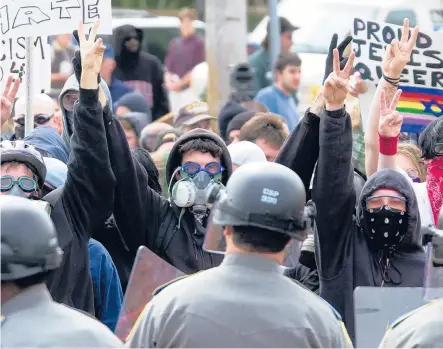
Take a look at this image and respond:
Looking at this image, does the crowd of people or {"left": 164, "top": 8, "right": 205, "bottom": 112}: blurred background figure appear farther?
{"left": 164, "top": 8, "right": 205, "bottom": 112}: blurred background figure

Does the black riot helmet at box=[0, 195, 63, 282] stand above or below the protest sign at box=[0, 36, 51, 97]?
above

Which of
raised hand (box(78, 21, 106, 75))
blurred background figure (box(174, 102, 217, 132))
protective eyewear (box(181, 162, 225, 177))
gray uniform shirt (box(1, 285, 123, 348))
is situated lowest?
blurred background figure (box(174, 102, 217, 132))

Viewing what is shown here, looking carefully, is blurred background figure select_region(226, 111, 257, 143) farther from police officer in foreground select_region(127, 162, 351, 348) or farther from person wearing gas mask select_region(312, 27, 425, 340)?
police officer in foreground select_region(127, 162, 351, 348)

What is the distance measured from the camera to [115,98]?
14695 mm

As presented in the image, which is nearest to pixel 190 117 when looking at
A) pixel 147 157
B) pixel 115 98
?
pixel 115 98

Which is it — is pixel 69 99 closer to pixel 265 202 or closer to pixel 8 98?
pixel 8 98

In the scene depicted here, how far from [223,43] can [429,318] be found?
10.4m

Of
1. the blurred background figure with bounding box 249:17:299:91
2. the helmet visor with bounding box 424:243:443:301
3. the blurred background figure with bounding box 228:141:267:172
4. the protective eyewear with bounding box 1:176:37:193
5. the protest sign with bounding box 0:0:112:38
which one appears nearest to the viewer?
the helmet visor with bounding box 424:243:443:301

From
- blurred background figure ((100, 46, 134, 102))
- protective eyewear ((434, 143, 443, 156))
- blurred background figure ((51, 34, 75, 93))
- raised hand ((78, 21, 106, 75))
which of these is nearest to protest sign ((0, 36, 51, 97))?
raised hand ((78, 21, 106, 75))

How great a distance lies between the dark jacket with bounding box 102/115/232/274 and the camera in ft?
23.3

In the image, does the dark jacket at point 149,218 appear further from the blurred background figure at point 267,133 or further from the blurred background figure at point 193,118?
the blurred background figure at point 193,118

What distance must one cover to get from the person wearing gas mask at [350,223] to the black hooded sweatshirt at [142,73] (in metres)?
8.55

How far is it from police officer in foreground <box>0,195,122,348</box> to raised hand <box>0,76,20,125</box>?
11.0 feet

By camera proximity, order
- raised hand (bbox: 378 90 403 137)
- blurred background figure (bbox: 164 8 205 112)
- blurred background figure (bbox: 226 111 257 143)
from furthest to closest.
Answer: blurred background figure (bbox: 164 8 205 112) < blurred background figure (bbox: 226 111 257 143) < raised hand (bbox: 378 90 403 137)
